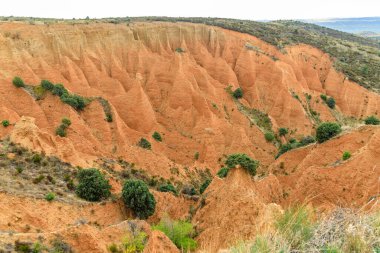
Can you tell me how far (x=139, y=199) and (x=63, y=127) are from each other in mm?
16021

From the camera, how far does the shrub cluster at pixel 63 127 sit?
3819 centimetres

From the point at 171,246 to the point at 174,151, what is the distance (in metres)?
28.2

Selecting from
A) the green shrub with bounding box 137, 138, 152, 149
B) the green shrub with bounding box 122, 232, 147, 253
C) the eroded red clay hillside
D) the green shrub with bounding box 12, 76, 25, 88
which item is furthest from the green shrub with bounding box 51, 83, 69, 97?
the green shrub with bounding box 122, 232, 147, 253

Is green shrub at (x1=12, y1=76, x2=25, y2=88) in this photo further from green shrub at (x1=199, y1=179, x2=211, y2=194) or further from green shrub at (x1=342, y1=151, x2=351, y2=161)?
green shrub at (x1=342, y1=151, x2=351, y2=161)

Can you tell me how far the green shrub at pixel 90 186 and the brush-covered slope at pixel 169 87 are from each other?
5565mm

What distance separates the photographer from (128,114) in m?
50.4

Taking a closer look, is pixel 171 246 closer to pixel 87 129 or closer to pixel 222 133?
pixel 87 129

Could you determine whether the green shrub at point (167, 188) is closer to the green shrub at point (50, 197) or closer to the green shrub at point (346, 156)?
the green shrub at point (50, 197)

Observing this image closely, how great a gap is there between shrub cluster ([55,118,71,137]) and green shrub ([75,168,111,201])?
11.4m

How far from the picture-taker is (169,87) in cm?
5653

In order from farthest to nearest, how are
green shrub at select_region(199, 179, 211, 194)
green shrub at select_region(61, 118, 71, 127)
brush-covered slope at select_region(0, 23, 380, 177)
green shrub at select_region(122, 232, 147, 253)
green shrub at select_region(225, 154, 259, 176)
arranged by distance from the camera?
1. brush-covered slope at select_region(0, 23, 380, 177)
2. green shrub at select_region(61, 118, 71, 127)
3. green shrub at select_region(199, 179, 211, 194)
4. green shrub at select_region(225, 154, 259, 176)
5. green shrub at select_region(122, 232, 147, 253)

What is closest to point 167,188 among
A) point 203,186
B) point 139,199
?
point 203,186

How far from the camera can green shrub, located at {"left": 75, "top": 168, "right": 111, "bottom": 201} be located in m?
27.2

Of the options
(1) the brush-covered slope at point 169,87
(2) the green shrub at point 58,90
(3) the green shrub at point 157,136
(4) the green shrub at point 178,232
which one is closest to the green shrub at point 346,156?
(4) the green shrub at point 178,232
